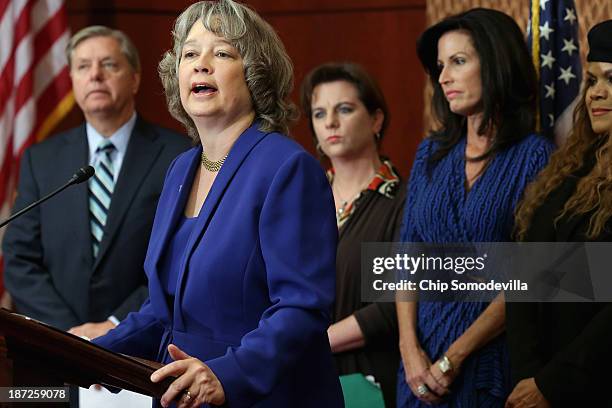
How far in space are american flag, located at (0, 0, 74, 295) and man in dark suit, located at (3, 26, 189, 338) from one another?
0.74m

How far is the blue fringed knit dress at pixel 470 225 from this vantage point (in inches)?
131

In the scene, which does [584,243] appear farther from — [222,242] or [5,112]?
[5,112]

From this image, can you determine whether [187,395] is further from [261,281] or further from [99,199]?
[99,199]

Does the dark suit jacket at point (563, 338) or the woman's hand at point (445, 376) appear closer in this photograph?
the dark suit jacket at point (563, 338)

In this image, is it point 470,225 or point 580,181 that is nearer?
point 580,181

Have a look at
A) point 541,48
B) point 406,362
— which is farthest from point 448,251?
point 541,48

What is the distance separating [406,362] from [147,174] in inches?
49.6

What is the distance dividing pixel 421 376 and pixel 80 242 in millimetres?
1418

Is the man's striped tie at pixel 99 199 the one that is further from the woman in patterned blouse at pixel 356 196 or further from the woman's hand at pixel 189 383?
the woman's hand at pixel 189 383

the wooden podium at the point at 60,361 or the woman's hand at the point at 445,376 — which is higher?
the woman's hand at the point at 445,376

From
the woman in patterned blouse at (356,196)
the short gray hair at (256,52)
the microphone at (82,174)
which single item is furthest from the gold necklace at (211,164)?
the woman in patterned blouse at (356,196)

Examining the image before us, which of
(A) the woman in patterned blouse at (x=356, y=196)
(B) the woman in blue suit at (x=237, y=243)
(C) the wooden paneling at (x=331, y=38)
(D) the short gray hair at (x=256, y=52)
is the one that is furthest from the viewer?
(C) the wooden paneling at (x=331, y=38)

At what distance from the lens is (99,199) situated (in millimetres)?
4074

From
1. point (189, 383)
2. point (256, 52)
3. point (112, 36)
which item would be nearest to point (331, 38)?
point (112, 36)
